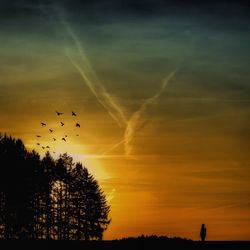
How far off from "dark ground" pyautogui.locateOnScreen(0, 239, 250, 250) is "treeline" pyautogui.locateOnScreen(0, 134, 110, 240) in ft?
93.9

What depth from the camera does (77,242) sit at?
173ft

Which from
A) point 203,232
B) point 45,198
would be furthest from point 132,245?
point 45,198

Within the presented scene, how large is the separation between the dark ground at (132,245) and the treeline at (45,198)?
2863 cm

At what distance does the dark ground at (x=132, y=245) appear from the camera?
47.5 m

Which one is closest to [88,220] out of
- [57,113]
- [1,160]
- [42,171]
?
[42,171]

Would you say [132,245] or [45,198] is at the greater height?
[45,198]

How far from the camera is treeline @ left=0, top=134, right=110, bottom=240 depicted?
81.9m

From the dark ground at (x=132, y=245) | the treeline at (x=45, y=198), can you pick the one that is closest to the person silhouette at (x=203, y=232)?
the dark ground at (x=132, y=245)

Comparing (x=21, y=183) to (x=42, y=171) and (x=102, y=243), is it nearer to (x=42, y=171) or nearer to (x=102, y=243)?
(x=42, y=171)

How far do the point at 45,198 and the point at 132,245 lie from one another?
43948 millimetres

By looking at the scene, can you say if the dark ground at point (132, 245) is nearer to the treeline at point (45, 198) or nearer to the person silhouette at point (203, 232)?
the person silhouette at point (203, 232)

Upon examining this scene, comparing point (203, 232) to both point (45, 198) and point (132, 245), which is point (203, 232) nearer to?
point (132, 245)

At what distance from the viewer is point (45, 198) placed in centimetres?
9156

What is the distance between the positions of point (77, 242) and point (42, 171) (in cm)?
3579
